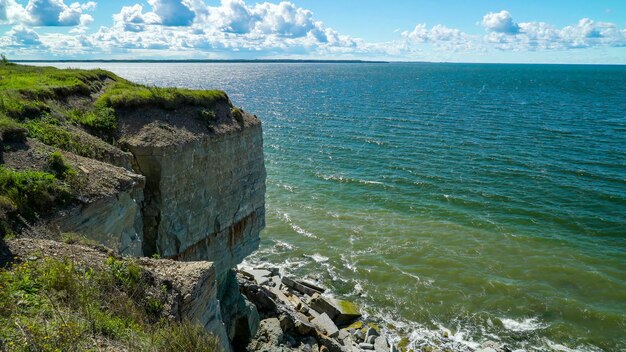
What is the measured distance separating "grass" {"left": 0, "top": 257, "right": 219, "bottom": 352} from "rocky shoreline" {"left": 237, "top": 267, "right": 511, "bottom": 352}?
1024 cm

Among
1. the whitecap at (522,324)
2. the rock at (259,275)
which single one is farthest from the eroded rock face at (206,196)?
the whitecap at (522,324)

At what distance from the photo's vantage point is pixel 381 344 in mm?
22328

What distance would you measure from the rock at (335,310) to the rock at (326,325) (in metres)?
1.06

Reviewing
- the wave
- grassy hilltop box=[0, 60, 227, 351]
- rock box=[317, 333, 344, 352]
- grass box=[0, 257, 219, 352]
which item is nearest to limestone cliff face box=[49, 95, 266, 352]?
grassy hilltop box=[0, 60, 227, 351]

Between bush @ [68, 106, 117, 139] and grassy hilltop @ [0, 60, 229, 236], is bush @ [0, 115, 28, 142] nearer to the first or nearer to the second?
grassy hilltop @ [0, 60, 229, 236]

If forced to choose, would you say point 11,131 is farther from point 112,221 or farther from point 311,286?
point 311,286

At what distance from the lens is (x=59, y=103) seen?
1780cm

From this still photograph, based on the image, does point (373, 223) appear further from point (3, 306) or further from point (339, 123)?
point (339, 123)

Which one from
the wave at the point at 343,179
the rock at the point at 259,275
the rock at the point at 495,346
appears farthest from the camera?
the wave at the point at 343,179

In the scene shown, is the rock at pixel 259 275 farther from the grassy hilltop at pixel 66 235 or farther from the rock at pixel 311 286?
the grassy hilltop at pixel 66 235

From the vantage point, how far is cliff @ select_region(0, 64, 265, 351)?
38.3ft

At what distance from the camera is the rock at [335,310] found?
24594 mm

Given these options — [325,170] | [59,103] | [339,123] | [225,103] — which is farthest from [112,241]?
[339,123]

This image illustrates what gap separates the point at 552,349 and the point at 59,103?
26103 mm
